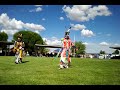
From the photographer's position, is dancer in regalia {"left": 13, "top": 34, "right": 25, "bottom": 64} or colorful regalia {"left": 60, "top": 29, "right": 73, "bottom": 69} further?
dancer in regalia {"left": 13, "top": 34, "right": 25, "bottom": 64}

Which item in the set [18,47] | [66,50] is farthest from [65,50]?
[18,47]

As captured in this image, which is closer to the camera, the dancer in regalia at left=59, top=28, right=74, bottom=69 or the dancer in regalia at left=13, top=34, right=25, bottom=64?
the dancer in regalia at left=59, top=28, right=74, bottom=69

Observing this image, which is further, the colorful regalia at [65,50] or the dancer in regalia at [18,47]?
the dancer in regalia at [18,47]

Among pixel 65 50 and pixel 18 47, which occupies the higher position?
pixel 18 47

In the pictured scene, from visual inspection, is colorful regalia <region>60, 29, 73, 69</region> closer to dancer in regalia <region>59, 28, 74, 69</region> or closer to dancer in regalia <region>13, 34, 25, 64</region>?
dancer in regalia <region>59, 28, 74, 69</region>

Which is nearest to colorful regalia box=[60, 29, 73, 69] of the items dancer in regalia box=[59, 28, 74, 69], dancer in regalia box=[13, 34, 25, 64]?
dancer in regalia box=[59, 28, 74, 69]

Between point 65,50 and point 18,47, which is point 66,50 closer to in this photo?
point 65,50

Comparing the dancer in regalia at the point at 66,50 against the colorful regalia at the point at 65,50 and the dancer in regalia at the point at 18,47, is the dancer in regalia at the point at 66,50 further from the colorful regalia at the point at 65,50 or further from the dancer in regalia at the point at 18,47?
the dancer in regalia at the point at 18,47

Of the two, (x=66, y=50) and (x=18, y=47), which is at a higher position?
(x=18, y=47)

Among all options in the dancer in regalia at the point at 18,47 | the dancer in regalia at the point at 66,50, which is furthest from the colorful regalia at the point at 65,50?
the dancer in regalia at the point at 18,47

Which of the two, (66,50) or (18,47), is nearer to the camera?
(66,50)
